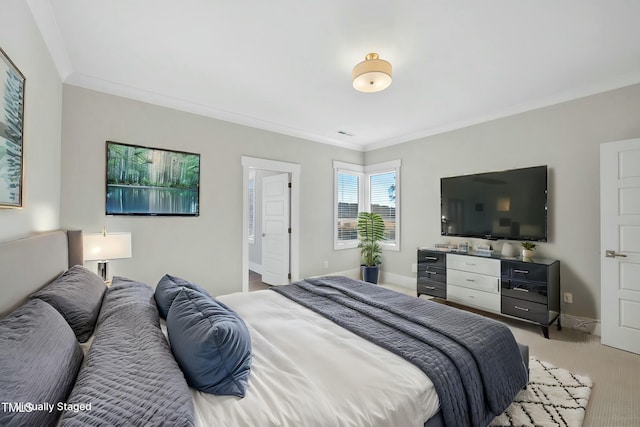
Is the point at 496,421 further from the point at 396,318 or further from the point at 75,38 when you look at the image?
the point at 75,38

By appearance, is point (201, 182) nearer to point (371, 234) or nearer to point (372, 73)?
point (372, 73)

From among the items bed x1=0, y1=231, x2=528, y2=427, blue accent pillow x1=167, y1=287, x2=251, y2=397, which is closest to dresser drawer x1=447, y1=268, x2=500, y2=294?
bed x1=0, y1=231, x2=528, y2=427

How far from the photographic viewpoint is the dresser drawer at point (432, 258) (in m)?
3.97

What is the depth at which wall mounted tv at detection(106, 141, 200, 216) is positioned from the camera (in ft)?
10.1

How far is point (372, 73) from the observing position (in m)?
2.41

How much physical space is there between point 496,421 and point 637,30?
3.01 meters

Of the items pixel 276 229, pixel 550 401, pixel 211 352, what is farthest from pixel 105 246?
pixel 550 401

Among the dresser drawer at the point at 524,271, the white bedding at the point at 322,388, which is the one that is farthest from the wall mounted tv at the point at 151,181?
the dresser drawer at the point at 524,271

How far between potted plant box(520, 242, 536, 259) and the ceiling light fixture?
2.54 meters

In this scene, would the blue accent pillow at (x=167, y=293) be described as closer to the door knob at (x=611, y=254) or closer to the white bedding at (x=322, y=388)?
the white bedding at (x=322, y=388)

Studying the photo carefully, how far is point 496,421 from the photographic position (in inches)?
69.7

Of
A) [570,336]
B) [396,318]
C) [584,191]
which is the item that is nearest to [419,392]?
[396,318]

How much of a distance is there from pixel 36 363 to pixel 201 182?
9.77 ft

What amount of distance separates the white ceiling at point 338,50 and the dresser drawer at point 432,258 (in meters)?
1.97
